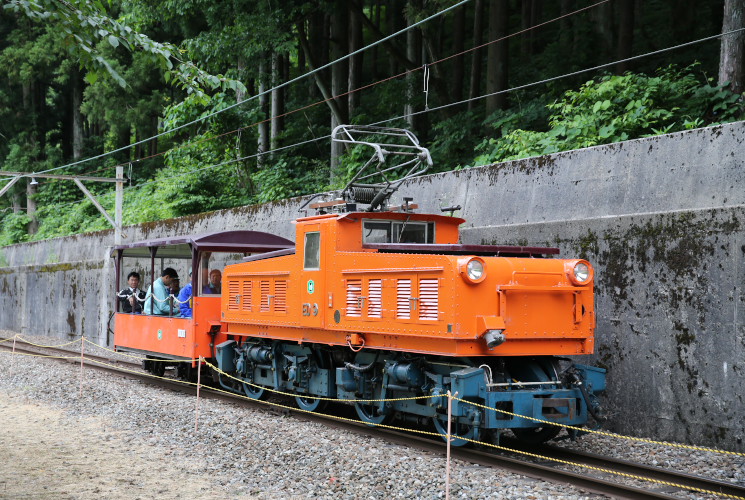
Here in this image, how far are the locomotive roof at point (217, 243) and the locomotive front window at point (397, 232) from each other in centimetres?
417

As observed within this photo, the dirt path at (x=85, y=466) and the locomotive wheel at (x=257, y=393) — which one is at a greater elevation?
the locomotive wheel at (x=257, y=393)

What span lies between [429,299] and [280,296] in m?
3.46

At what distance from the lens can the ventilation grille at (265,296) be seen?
40.5ft

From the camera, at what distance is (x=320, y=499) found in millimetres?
7438

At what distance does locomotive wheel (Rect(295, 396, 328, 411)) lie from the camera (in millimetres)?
11992

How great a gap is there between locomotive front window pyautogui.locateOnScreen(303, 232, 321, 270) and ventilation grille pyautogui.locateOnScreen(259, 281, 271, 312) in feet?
4.06

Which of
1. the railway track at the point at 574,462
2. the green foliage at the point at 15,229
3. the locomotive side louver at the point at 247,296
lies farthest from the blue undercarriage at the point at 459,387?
the green foliage at the point at 15,229

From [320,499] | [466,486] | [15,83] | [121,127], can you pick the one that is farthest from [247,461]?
[15,83]

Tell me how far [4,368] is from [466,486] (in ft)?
46.0

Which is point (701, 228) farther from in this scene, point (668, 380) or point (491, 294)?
point (491, 294)

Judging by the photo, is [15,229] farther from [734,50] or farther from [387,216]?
[734,50]

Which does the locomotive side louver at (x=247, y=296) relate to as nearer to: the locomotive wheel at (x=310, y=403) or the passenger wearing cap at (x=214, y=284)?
the passenger wearing cap at (x=214, y=284)

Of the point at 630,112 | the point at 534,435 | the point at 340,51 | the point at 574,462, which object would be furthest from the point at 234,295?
the point at 340,51

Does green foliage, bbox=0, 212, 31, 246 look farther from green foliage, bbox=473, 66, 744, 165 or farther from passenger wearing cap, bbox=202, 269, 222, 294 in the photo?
green foliage, bbox=473, 66, 744, 165
